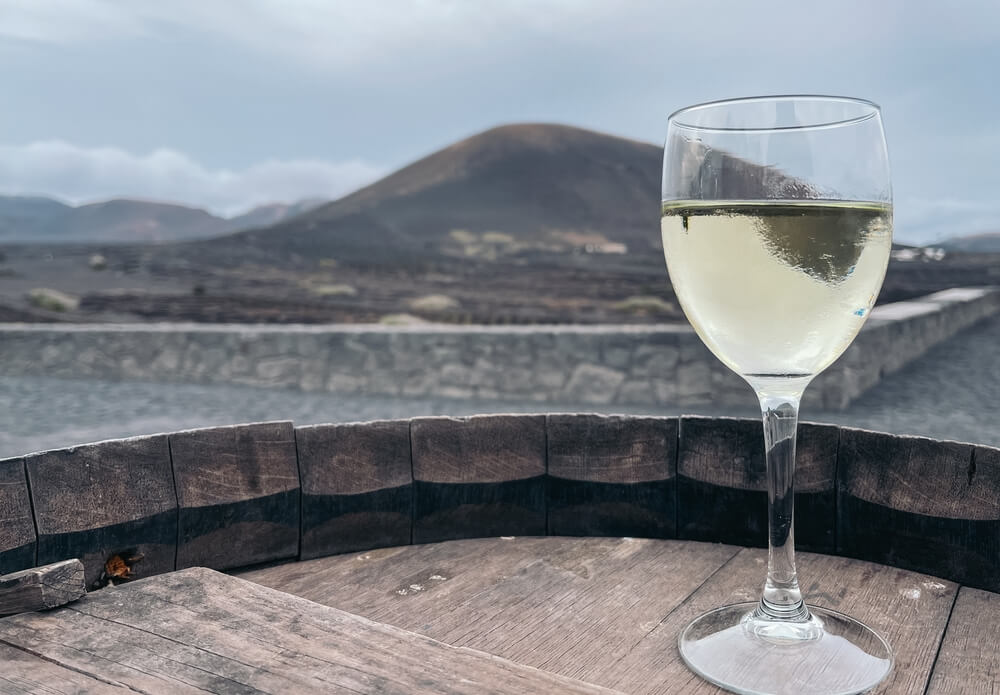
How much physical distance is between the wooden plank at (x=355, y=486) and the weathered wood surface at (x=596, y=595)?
41mm

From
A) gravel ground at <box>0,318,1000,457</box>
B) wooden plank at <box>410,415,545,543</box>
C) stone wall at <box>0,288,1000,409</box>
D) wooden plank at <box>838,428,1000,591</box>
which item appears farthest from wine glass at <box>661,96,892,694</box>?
stone wall at <box>0,288,1000,409</box>

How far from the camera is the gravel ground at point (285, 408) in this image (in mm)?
6516

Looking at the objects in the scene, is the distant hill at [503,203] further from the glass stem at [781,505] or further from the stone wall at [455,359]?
the glass stem at [781,505]

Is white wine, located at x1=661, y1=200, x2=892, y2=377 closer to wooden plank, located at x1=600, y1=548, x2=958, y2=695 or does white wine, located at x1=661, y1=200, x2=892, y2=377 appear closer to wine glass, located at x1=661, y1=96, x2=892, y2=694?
wine glass, located at x1=661, y1=96, x2=892, y2=694

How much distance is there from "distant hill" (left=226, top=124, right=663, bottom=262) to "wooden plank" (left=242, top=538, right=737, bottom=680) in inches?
1934

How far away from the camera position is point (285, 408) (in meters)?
7.48

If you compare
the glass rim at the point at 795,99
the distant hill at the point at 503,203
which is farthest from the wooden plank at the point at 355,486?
the distant hill at the point at 503,203

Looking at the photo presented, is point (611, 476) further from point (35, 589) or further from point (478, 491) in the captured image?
point (35, 589)

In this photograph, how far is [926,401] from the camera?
296 inches

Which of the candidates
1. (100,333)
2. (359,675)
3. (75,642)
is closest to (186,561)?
(75,642)

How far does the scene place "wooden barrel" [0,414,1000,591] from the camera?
1.14 meters

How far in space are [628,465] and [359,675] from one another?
794 millimetres

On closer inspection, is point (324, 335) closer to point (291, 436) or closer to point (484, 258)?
point (291, 436)

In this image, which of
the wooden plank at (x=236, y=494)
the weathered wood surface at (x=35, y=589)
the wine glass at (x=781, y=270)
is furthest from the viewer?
the wooden plank at (x=236, y=494)
